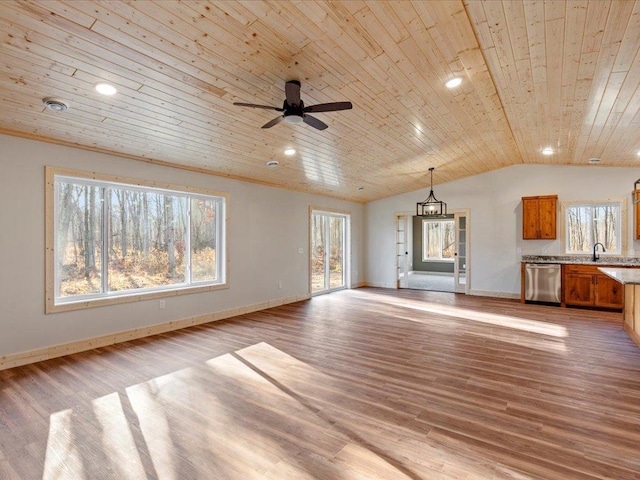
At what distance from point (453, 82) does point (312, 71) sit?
1.63 m

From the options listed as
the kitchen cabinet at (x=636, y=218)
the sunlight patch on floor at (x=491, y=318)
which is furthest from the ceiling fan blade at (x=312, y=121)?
the kitchen cabinet at (x=636, y=218)

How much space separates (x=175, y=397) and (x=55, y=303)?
2.28 meters

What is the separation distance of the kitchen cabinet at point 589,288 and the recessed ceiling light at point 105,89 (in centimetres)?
802

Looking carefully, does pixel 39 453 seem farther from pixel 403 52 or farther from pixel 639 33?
pixel 639 33

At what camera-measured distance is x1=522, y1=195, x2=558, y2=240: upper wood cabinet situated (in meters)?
7.21

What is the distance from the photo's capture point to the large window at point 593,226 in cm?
688

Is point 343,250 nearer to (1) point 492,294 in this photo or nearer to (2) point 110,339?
(1) point 492,294

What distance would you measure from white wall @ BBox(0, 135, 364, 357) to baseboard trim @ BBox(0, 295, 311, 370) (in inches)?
2.4

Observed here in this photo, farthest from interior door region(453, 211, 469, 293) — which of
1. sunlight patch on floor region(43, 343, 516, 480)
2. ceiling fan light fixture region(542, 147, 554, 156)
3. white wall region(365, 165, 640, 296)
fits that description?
sunlight patch on floor region(43, 343, 516, 480)

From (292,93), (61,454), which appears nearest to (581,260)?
(292,93)

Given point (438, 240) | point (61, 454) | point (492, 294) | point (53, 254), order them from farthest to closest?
point (438, 240) < point (492, 294) < point (53, 254) < point (61, 454)

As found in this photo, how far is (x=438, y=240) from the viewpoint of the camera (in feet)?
42.2

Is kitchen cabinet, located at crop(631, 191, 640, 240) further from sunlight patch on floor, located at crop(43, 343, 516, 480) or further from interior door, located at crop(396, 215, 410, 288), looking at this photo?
sunlight patch on floor, located at crop(43, 343, 516, 480)

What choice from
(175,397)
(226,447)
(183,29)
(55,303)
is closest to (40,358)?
(55,303)
